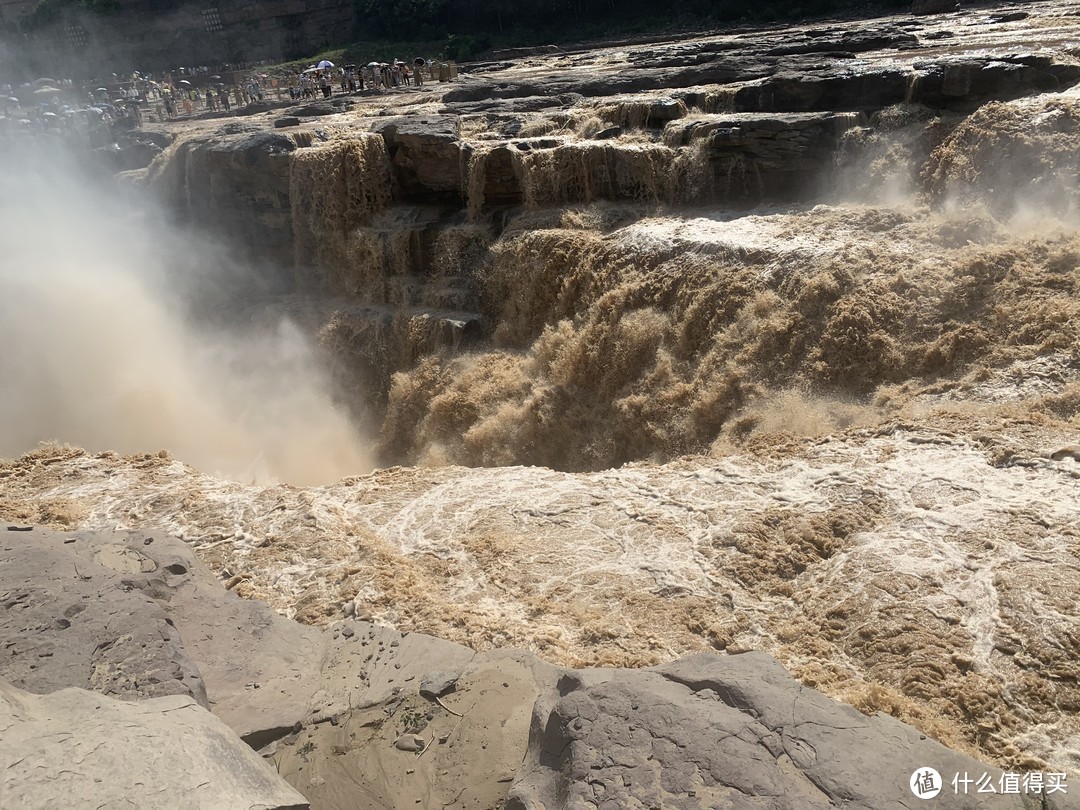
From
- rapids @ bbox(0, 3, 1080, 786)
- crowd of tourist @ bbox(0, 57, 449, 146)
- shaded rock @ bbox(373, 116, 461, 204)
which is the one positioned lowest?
rapids @ bbox(0, 3, 1080, 786)

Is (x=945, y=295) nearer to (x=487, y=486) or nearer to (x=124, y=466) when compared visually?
(x=487, y=486)

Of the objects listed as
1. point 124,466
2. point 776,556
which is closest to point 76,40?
point 124,466

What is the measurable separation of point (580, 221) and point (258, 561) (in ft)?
19.0

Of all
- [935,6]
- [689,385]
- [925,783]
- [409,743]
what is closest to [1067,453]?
[689,385]

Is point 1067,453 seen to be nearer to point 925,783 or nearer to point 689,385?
point 689,385

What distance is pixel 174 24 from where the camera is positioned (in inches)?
1214

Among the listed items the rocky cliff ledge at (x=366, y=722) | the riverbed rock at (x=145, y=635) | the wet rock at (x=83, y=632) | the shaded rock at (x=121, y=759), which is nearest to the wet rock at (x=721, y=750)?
the rocky cliff ledge at (x=366, y=722)

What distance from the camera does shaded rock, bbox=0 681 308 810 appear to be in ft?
7.29

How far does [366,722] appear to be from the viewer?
3490mm

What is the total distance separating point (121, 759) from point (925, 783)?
2.41 m

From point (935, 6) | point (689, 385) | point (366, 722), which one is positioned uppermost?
point (935, 6)

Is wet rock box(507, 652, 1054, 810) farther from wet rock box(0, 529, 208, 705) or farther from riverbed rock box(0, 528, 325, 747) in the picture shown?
wet rock box(0, 529, 208, 705)

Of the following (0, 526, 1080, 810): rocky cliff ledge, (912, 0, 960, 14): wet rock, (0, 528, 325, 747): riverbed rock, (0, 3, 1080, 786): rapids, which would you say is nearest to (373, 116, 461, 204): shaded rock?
(0, 3, 1080, 786): rapids

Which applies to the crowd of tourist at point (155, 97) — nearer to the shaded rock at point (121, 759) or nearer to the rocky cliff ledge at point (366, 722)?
the rocky cliff ledge at point (366, 722)
